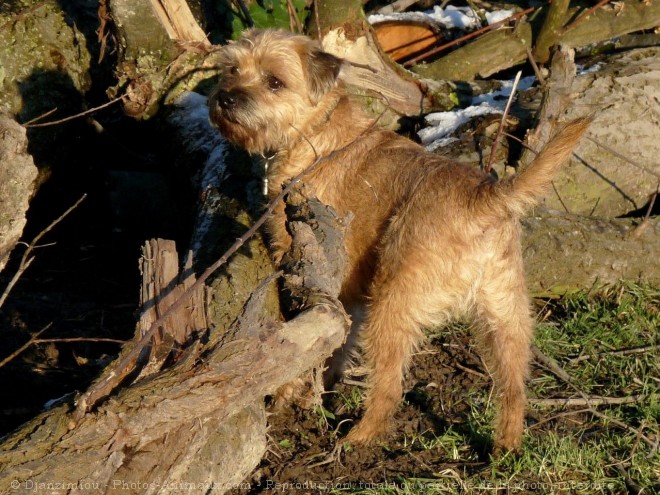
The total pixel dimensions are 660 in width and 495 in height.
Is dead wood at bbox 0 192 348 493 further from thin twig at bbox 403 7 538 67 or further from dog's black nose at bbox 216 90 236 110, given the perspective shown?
thin twig at bbox 403 7 538 67

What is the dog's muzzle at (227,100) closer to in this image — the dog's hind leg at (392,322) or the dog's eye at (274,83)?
the dog's eye at (274,83)

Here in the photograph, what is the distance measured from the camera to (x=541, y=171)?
376 centimetres

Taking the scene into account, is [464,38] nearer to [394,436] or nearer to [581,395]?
[581,395]

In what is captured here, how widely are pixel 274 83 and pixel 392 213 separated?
1.24 metres

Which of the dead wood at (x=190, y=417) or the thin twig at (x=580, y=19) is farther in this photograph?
the thin twig at (x=580, y=19)

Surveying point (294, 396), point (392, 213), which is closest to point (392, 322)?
point (392, 213)

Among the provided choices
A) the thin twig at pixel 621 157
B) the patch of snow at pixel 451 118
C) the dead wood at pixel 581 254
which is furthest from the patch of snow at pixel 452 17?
the dead wood at pixel 581 254

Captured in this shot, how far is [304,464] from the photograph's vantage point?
4.18 meters

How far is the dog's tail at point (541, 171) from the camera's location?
11.9 ft

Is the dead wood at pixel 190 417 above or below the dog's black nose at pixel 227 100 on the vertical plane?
below

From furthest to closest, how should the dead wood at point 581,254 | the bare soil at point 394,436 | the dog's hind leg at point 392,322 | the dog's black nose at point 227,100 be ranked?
the dead wood at point 581,254 < the dog's black nose at point 227,100 < the dog's hind leg at point 392,322 < the bare soil at point 394,436

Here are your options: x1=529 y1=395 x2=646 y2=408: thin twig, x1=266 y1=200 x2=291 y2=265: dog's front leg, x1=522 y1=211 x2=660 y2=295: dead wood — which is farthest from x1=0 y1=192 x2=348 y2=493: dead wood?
x1=522 y1=211 x2=660 y2=295: dead wood

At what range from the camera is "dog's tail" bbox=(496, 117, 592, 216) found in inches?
143

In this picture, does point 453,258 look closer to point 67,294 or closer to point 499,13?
point 67,294
